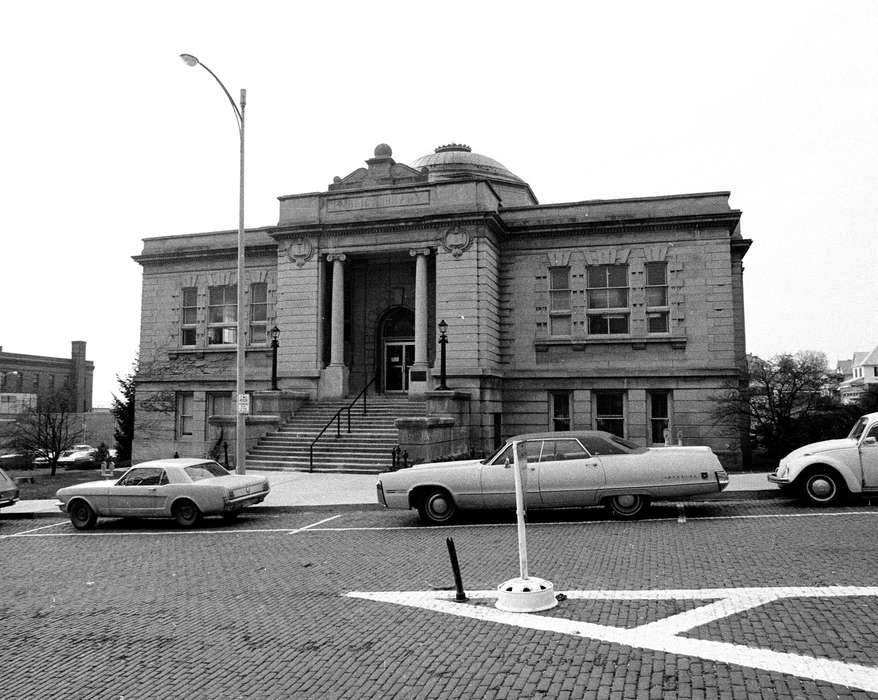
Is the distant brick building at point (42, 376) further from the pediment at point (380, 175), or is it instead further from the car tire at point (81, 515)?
the car tire at point (81, 515)

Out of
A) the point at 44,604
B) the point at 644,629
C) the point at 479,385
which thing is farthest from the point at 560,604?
the point at 479,385

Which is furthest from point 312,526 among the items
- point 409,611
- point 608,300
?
point 608,300

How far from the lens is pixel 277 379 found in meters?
26.8

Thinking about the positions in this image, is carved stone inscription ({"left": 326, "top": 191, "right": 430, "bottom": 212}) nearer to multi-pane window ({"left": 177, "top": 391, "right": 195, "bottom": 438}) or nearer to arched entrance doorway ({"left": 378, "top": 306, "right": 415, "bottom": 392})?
arched entrance doorway ({"left": 378, "top": 306, "right": 415, "bottom": 392})

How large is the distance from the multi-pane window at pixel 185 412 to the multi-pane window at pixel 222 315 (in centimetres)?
247

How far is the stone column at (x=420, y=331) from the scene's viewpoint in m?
25.2

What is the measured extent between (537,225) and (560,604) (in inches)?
806

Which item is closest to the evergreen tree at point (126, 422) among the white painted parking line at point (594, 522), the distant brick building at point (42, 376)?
the white painted parking line at point (594, 522)

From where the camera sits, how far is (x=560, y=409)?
26234 mm

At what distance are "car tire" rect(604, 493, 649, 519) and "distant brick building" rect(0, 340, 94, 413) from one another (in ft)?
246

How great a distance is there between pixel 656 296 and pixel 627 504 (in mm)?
14779

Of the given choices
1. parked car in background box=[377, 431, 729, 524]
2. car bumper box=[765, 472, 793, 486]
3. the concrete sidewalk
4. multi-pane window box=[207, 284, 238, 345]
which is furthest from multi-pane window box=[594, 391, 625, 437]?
multi-pane window box=[207, 284, 238, 345]

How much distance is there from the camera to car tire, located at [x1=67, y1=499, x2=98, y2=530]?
13727 millimetres

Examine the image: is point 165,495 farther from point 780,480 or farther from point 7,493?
point 780,480
